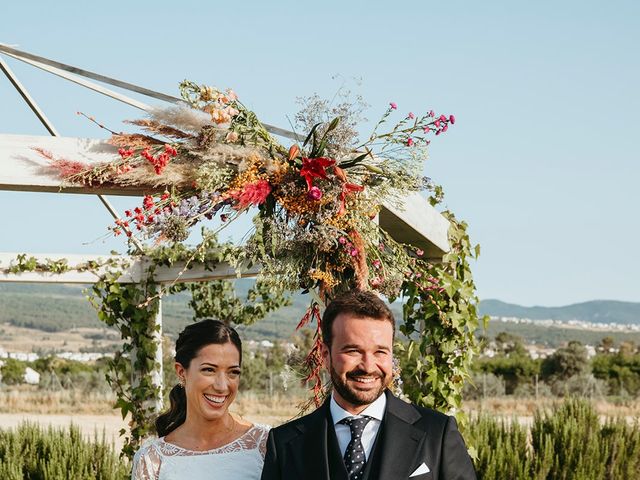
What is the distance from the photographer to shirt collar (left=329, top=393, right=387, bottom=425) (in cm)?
299

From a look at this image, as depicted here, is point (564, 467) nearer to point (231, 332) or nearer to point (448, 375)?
point (448, 375)

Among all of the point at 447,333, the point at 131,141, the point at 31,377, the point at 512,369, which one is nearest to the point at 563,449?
the point at 447,333

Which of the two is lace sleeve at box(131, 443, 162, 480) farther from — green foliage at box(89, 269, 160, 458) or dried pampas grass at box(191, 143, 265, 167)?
green foliage at box(89, 269, 160, 458)

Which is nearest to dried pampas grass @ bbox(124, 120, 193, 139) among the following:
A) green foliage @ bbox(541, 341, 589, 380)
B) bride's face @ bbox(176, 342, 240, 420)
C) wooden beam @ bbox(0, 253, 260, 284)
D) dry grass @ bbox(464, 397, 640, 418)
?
bride's face @ bbox(176, 342, 240, 420)

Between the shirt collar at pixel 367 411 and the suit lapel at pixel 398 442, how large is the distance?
2cm

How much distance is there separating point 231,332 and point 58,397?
2163 cm

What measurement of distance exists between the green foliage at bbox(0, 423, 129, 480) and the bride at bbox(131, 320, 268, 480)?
4229 mm

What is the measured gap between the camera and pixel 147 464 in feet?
12.2

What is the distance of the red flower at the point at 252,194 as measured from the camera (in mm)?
4102

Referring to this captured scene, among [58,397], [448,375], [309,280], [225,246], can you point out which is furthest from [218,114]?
[58,397]

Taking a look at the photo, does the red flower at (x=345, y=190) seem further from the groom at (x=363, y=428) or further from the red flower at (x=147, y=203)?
the groom at (x=363, y=428)

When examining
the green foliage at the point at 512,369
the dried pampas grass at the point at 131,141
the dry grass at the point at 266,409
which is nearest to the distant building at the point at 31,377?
the dry grass at the point at 266,409

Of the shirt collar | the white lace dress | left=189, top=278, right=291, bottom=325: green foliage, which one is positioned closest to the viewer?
the shirt collar

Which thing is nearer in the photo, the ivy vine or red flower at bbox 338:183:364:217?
red flower at bbox 338:183:364:217
